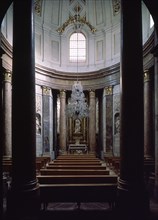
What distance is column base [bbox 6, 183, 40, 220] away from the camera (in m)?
6.17

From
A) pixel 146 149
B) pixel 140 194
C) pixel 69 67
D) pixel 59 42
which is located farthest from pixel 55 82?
pixel 140 194

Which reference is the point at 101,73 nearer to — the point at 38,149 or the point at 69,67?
the point at 69,67

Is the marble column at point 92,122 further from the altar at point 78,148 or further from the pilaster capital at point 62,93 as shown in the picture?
the pilaster capital at point 62,93

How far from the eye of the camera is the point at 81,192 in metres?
6.94

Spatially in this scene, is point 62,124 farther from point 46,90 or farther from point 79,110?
point 46,90

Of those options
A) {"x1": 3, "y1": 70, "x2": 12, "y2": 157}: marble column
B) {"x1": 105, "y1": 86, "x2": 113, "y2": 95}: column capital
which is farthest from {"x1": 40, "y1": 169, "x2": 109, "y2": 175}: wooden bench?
{"x1": 105, "y1": 86, "x2": 113, "y2": 95}: column capital

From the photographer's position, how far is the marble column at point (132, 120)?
6293 millimetres

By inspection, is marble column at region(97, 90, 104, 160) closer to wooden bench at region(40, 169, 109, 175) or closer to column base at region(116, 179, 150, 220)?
wooden bench at region(40, 169, 109, 175)

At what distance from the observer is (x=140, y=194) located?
629 centimetres

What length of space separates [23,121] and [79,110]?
13691 mm

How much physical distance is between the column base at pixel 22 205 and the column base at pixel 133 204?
7.13 ft

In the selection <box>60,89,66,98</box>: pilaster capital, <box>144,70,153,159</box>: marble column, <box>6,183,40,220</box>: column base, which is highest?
<box>60,89,66,98</box>: pilaster capital

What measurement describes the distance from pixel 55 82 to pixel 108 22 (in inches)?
282

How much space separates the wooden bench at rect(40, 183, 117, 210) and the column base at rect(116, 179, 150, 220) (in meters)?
0.51
